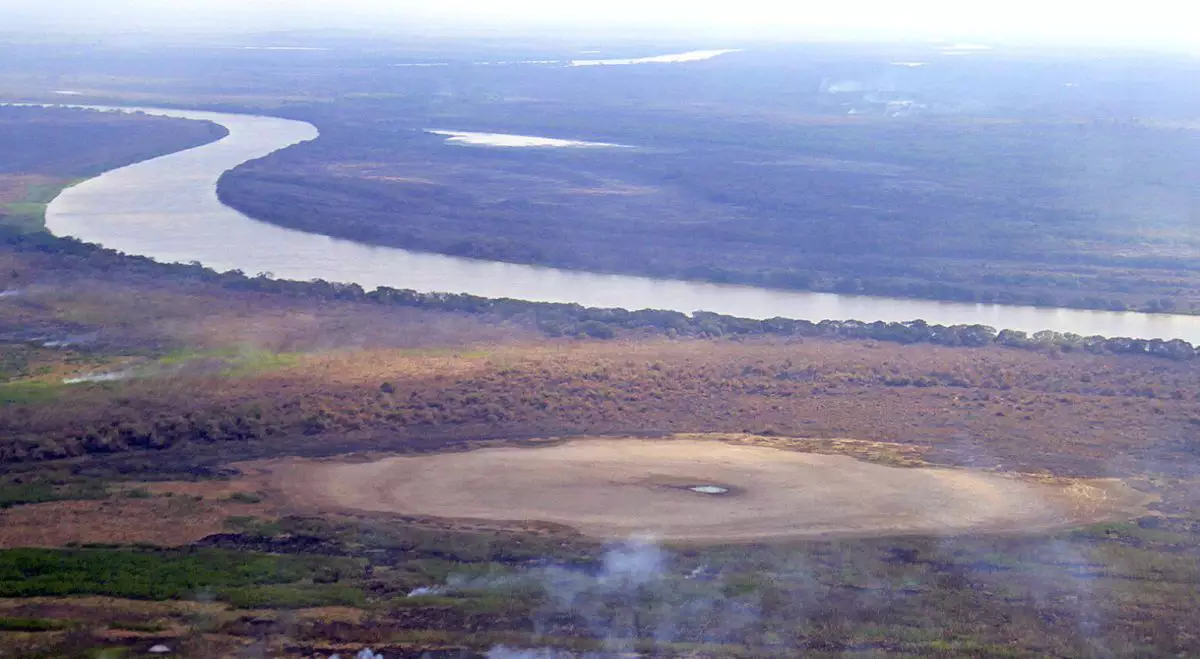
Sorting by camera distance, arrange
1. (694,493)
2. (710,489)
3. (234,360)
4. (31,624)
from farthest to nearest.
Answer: (234,360)
(710,489)
(694,493)
(31,624)

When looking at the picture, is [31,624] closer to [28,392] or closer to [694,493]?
[694,493]

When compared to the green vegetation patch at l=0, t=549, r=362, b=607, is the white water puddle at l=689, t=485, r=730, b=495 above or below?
above

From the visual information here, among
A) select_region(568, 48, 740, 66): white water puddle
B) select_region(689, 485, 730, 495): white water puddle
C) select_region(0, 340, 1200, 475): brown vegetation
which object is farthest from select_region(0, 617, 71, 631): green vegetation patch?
select_region(568, 48, 740, 66): white water puddle

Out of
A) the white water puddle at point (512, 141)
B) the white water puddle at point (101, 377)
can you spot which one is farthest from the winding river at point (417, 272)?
the white water puddle at point (512, 141)

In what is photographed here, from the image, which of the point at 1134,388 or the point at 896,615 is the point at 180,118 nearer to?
the point at 1134,388

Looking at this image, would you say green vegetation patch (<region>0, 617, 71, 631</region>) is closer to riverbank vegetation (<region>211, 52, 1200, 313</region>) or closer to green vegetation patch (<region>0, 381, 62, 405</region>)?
green vegetation patch (<region>0, 381, 62, 405</region>)

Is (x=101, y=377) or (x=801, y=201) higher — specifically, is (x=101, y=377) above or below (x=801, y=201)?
below

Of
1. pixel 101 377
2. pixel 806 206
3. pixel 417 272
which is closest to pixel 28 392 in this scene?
pixel 101 377
